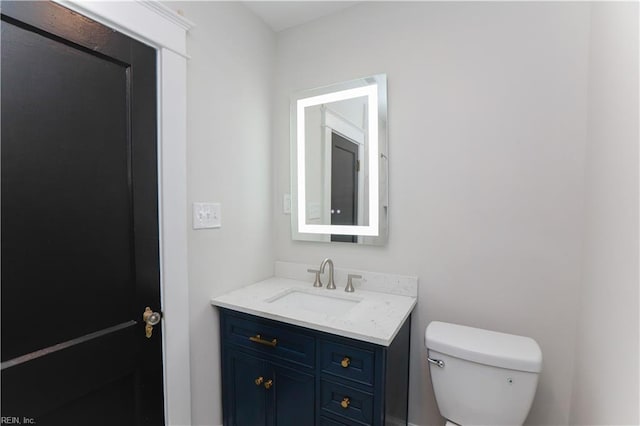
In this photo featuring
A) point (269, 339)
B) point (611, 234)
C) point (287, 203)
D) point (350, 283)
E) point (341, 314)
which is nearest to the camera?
point (611, 234)

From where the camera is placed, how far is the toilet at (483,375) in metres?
1.10

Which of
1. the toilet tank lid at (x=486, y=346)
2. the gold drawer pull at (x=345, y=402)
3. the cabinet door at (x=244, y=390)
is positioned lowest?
the cabinet door at (x=244, y=390)

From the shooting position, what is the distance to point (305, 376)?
128 centimetres

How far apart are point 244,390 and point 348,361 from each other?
2.19 ft

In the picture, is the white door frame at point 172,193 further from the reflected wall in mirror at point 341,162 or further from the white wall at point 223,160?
the reflected wall in mirror at point 341,162

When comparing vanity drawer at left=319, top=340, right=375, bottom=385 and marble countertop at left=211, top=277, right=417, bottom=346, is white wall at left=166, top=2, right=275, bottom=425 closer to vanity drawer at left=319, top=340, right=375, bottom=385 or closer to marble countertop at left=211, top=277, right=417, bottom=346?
marble countertop at left=211, top=277, right=417, bottom=346

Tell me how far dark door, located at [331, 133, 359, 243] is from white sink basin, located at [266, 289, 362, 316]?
1.17 feet

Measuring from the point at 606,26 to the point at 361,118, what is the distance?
3.38ft

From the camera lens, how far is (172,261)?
128 centimetres

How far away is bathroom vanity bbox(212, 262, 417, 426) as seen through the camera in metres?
1.15

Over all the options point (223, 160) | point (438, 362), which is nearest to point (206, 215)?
point (223, 160)

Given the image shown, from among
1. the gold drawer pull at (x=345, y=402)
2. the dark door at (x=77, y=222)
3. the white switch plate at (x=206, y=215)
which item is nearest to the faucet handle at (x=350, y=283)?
the gold drawer pull at (x=345, y=402)

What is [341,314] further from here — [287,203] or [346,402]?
[287,203]

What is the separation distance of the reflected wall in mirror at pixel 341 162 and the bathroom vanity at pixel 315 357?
361 mm
